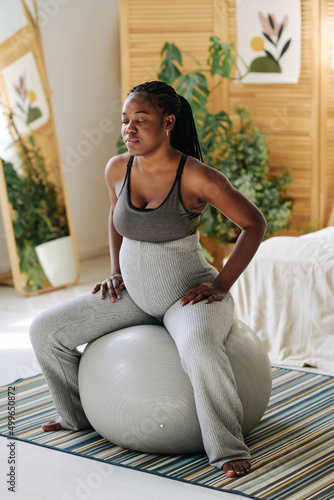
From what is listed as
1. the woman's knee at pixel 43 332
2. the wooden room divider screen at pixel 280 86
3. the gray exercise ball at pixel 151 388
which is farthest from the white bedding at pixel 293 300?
the wooden room divider screen at pixel 280 86

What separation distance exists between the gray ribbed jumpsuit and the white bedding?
0.89 m

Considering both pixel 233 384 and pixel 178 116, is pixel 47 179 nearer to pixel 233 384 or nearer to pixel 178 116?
pixel 178 116

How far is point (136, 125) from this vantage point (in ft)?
7.35

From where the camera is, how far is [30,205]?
4.64 m

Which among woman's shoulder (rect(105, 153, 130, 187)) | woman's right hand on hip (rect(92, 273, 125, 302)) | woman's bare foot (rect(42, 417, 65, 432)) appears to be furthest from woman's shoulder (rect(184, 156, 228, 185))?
woman's bare foot (rect(42, 417, 65, 432))

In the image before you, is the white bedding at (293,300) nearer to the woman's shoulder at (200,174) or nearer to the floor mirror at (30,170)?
the woman's shoulder at (200,174)

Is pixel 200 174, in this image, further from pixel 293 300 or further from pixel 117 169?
pixel 293 300

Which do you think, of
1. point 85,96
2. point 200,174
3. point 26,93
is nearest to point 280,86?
point 85,96

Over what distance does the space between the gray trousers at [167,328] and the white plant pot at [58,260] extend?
2.27 m

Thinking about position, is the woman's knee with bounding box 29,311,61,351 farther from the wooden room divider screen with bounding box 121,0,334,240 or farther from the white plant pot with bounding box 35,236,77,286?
the wooden room divider screen with bounding box 121,0,334,240

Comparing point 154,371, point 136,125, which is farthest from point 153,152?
point 154,371

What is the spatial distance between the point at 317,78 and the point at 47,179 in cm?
187

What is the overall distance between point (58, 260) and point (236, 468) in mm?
2862

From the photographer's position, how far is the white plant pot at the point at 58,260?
4.70 meters
